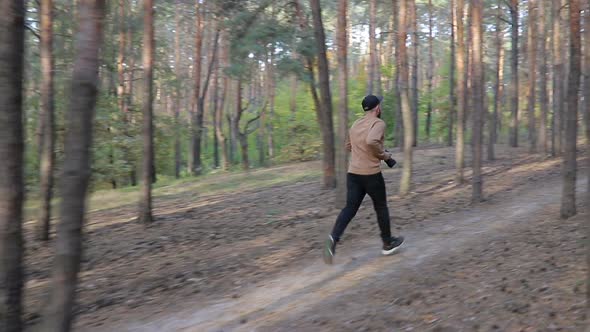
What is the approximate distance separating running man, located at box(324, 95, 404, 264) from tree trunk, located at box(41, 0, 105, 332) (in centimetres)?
385

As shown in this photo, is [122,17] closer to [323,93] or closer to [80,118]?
[323,93]

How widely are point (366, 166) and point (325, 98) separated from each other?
6.84 meters

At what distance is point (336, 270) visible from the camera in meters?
7.00

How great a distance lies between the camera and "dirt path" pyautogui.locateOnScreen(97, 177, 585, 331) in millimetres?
5117

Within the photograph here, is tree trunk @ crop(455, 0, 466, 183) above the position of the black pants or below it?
above

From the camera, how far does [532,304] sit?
5188 mm

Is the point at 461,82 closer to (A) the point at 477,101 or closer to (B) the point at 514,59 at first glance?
(A) the point at 477,101

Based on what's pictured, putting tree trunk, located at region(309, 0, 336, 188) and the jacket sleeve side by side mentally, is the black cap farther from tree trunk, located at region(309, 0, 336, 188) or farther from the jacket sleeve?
tree trunk, located at region(309, 0, 336, 188)

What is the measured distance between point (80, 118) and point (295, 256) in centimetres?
471

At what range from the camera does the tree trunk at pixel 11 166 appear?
15.3ft

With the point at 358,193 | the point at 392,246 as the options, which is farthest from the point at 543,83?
the point at 358,193

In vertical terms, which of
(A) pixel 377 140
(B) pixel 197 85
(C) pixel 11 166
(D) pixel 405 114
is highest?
(B) pixel 197 85

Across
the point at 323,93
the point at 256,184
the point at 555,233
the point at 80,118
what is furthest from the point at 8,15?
the point at 256,184

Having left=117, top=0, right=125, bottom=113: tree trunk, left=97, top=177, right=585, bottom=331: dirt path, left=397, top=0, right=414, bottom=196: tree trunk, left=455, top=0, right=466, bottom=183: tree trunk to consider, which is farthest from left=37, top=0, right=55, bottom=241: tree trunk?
left=117, top=0, right=125, bottom=113: tree trunk
